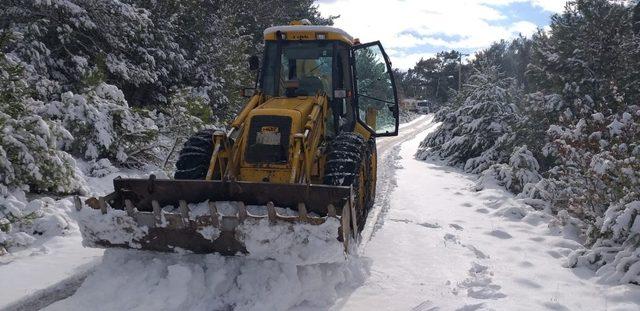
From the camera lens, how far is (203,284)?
451 centimetres

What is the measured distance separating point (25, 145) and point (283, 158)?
3.74 metres

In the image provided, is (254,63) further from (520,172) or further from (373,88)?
(520,172)

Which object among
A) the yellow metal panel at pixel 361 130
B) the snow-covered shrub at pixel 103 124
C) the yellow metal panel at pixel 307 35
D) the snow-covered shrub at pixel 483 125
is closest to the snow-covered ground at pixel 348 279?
the yellow metal panel at pixel 361 130

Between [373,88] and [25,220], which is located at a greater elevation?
[373,88]

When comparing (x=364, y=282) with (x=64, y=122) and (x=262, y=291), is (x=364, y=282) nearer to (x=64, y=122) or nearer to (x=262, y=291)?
(x=262, y=291)

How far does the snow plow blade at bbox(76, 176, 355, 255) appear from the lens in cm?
457

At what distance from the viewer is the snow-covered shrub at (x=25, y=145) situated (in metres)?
6.87

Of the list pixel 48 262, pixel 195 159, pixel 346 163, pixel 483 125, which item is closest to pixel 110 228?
pixel 48 262


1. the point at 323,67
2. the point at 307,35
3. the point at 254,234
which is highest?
the point at 307,35

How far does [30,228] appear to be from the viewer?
6457mm

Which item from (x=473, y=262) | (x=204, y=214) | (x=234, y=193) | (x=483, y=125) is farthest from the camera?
(x=483, y=125)

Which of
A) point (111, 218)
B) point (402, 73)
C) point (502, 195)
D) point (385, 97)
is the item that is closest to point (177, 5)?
Answer: point (385, 97)

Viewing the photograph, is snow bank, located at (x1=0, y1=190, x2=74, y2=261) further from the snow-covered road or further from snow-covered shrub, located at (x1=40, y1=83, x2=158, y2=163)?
the snow-covered road

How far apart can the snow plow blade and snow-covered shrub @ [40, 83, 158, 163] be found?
14.5ft
